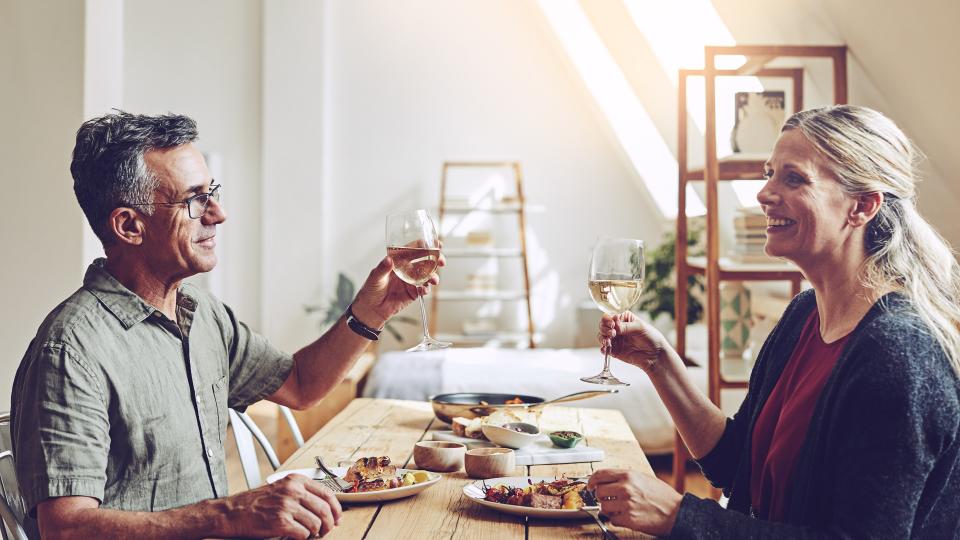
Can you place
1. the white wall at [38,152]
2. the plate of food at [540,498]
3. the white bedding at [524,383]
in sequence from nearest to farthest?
1. the plate of food at [540,498]
2. the white wall at [38,152]
3. the white bedding at [524,383]

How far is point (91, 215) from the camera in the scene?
59.1 inches

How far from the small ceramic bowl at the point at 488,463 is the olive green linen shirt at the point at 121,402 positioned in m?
0.45

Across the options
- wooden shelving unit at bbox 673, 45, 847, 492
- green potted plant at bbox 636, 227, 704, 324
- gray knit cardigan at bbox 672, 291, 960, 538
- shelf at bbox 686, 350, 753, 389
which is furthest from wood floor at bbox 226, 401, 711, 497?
gray knit cardigan at bbox 672, 291, 960, 538

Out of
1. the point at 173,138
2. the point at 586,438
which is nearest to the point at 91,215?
the point at 173,138

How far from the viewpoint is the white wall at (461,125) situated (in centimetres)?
633

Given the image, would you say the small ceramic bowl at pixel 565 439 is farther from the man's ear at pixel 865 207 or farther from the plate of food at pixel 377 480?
the man's ear at pixel 865 207

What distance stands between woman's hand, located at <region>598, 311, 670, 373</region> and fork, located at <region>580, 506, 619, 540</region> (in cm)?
34

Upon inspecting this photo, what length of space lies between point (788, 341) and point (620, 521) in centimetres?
54

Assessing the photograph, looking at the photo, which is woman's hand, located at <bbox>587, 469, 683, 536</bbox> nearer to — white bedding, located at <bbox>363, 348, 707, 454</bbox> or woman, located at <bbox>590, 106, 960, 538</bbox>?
woman, located at <bbox>590, 106, 960, 538</bbox>

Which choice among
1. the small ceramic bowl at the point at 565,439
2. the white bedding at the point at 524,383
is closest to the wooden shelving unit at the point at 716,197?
the white bedding at the point at 524,383

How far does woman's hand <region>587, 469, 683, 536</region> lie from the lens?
122 cm

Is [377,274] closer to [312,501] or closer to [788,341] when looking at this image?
[312,501]

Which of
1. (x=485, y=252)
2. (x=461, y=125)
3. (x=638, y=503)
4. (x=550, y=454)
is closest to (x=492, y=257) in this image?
(x=485, y=252)

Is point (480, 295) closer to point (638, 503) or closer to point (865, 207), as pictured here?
point (865, 207)
